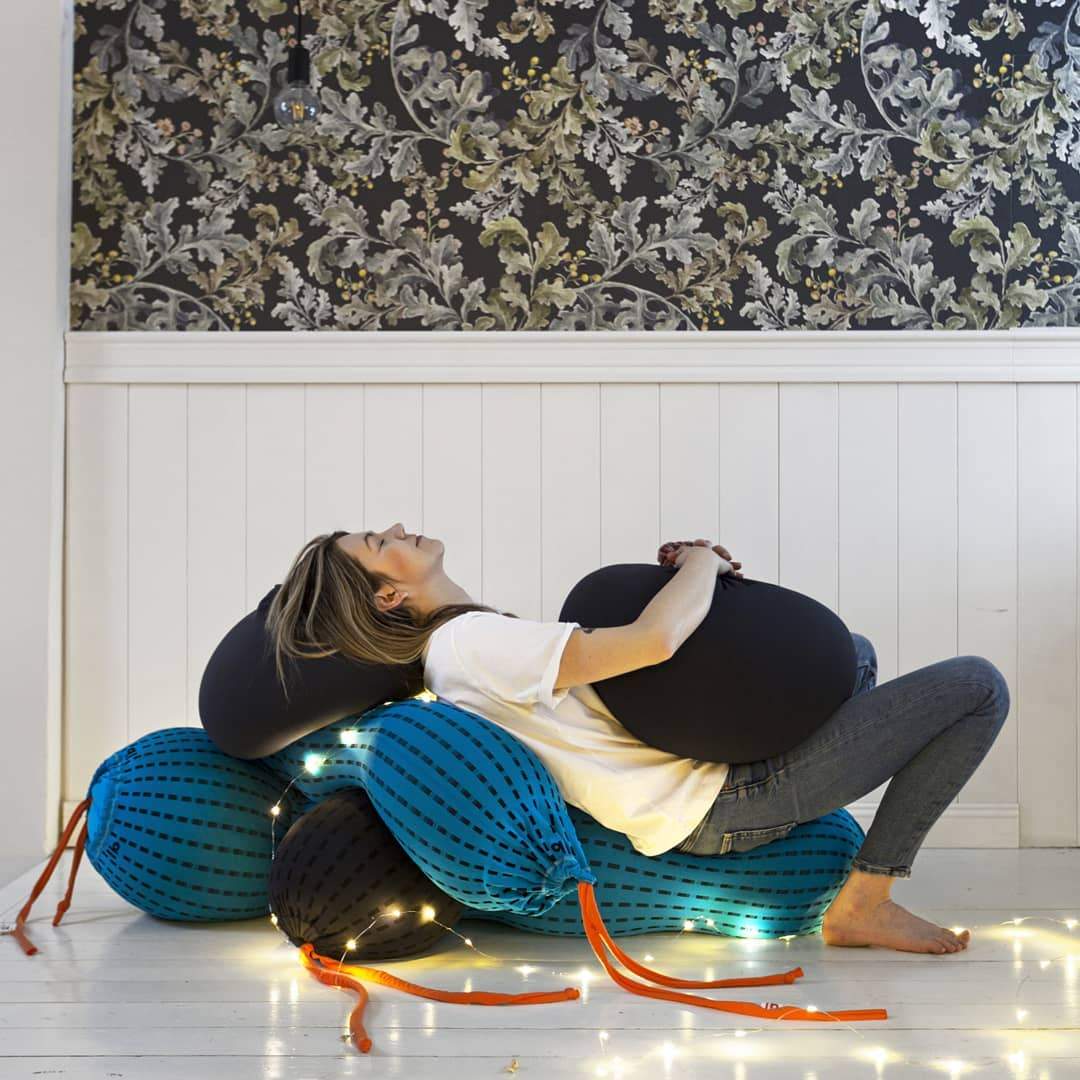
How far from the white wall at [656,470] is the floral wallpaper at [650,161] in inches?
4.6

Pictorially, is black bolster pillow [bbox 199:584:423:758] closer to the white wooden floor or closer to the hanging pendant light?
the white wooden floor

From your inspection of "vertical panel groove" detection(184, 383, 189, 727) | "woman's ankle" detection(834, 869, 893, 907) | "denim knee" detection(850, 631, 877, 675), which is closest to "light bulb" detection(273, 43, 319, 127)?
"vertical panel groove" detection(184, 383, 189, 727)

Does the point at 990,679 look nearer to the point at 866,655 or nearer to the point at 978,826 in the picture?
the point at 866,655

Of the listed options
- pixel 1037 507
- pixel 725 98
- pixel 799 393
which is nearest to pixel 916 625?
pixel 1037 507

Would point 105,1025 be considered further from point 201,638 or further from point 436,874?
point 201,638

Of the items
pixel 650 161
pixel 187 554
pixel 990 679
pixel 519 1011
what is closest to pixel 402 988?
pixel 519 1011

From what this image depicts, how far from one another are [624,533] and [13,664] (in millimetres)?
1386

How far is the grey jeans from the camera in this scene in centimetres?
177

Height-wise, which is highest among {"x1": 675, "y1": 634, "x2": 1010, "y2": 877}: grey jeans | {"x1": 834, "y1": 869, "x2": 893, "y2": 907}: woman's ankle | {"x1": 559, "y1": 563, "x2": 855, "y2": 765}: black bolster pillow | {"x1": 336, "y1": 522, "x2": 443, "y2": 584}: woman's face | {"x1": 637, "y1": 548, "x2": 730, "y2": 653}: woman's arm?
{"x1": 336, "y1": 522, "x2": 443, "y2": 584}: woman's face

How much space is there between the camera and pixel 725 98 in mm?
2580

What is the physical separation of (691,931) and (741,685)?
0.45 metres

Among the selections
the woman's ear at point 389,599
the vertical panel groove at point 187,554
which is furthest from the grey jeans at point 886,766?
the vertical panel groove at point 187,554

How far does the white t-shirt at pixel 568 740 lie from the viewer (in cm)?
172

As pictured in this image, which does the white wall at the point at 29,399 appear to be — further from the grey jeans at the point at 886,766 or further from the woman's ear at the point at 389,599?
the grey jeans at the point at 886,766
